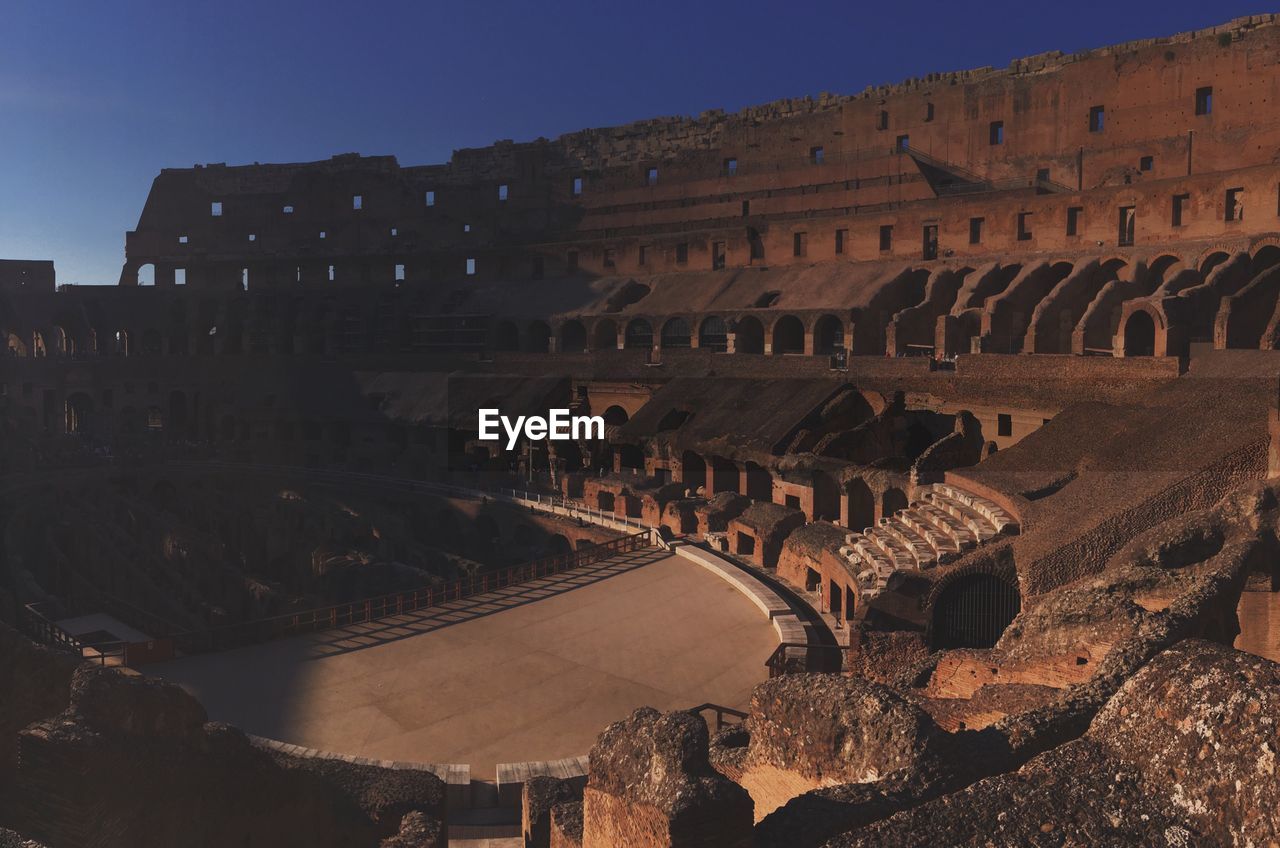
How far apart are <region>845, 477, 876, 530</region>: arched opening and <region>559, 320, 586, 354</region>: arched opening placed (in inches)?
776

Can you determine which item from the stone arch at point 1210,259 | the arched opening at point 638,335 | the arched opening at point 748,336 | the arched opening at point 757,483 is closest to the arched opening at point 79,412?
the arched opening at point 638,335

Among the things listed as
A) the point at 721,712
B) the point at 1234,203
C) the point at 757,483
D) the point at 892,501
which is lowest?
the point at 721,712

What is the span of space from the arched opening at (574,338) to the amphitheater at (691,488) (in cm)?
25

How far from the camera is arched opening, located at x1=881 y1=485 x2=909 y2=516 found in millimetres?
18812

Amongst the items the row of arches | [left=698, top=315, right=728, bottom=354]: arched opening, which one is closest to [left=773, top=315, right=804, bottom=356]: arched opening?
the row of arches

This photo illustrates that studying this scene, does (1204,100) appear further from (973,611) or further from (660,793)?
(660,793)

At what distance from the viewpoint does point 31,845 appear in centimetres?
471

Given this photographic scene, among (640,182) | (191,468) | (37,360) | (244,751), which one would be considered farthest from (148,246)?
(244,751)

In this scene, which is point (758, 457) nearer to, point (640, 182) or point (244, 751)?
point (244, 751)

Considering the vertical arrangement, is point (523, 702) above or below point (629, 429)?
below

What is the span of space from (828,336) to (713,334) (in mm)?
4163

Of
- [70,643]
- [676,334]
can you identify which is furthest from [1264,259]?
[70,643]

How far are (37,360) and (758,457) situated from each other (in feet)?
105

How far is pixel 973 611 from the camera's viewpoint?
12.4 m
